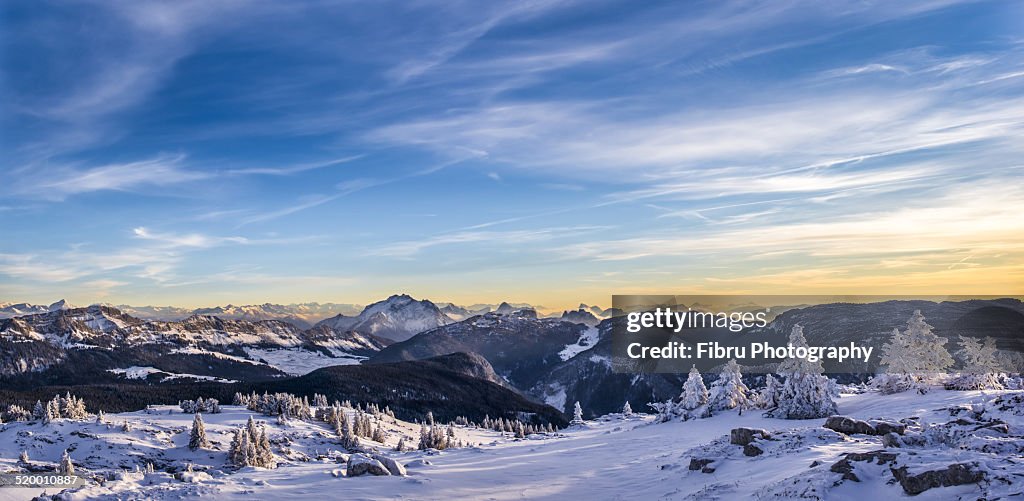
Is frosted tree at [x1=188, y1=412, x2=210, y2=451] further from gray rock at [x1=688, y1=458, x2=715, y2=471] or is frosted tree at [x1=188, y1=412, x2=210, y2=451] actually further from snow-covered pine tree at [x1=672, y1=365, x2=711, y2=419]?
gray rock at [x1=688, y1=458, x2=715, y2=471]

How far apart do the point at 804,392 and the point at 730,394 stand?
78.0 ft

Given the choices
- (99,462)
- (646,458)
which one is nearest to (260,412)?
(99,462)

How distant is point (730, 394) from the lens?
291ft

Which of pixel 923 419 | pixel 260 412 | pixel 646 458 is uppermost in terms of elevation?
pixel 923 419

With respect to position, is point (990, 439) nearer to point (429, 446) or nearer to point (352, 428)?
point (429, 446)

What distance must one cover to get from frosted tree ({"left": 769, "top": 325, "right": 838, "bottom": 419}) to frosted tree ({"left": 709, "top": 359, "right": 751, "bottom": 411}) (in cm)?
1643

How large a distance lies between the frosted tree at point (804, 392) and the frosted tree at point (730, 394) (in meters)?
16.4

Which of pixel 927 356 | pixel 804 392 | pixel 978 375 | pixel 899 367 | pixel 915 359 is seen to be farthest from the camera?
pixel 899 367

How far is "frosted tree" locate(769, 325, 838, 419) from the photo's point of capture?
63.8 metres

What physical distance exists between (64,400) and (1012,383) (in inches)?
6525

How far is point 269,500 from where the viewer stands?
31969 millimetres

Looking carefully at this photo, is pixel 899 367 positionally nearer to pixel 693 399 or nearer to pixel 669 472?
pixel 693 399

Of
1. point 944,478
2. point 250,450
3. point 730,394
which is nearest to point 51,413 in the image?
point 250,450

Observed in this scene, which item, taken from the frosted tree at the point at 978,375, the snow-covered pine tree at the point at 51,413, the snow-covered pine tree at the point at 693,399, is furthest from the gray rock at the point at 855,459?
the snow-covered pine tree at the point at 51,413
